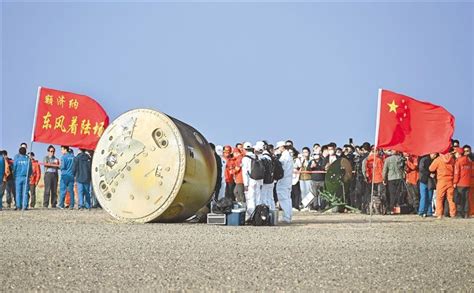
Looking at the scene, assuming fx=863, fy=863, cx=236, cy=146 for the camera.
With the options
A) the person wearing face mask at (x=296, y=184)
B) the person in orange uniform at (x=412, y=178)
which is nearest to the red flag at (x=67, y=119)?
the person wearing face mask at (x=296, y=184)

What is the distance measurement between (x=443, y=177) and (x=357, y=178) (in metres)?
4.95

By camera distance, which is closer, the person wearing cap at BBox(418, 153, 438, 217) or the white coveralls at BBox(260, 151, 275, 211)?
the white coveralls at BBox(260, 151, 275, 211)

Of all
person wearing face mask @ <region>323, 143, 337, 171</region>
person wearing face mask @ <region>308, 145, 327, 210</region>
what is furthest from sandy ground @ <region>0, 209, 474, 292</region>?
person wearing face mask @ <region>308, 145, 327, 210</region>

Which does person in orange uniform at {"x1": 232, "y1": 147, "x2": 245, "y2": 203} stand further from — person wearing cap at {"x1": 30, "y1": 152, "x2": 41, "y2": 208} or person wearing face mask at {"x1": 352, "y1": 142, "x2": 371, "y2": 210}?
person wearing cap at {"x1": 30, "y1": 152, "x2": 41, "y2": 208}

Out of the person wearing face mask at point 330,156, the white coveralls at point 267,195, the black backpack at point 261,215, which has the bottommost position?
the black backpack at point 261,215

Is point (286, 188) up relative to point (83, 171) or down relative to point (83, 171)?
down

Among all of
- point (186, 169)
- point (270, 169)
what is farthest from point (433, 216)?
point (186, 169)

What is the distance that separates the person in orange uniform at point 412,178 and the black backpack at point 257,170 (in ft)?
26.2

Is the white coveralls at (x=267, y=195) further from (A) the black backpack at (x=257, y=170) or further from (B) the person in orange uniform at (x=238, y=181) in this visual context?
(B) the person in orange uniform at (x=238, y=181)

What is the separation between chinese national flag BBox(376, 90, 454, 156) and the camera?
21.1 m

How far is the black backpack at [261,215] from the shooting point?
65.4 feet

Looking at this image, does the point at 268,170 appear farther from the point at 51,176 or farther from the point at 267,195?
the point at 51,176

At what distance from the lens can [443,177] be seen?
24.0 metres

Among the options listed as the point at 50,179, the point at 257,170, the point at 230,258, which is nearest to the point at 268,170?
the point at 257,170
